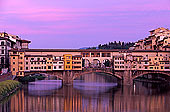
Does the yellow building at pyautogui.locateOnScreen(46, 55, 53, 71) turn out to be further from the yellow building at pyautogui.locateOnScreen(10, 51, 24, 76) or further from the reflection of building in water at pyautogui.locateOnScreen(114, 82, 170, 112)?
the reflection of building in water at pyautogui.locateOnScreen(114, 82, 170, 112)

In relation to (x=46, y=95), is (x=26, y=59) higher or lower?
higher

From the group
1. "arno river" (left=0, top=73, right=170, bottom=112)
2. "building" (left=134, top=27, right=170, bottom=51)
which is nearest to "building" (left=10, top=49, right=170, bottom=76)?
"building" (left=134, top=27, right=170, bottom=51)

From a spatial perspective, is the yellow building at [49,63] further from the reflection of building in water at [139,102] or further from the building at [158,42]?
the building at [158,42]

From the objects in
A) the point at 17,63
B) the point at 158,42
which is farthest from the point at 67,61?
the point at 158,42

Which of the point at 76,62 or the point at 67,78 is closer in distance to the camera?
the point at 67,78

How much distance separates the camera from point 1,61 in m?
53.1

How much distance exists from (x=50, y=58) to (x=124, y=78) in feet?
42.8

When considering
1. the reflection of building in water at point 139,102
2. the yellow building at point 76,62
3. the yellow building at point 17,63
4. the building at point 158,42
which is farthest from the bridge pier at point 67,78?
the building at point 158,42

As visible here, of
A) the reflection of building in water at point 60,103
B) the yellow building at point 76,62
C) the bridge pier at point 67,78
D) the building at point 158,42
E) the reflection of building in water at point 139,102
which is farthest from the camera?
the building at point 158,42

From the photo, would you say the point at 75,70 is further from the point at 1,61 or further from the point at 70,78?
the point at 1,61

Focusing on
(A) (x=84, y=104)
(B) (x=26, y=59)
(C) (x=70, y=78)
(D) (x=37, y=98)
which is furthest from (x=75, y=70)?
(A) (x=84, y=104)

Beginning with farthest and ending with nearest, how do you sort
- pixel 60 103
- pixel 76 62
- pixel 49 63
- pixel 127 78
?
pixel 127 78
pixel 76 62
pixel 49 63
pixel 60 103

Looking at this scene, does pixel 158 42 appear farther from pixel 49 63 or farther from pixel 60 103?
pixel 60 103

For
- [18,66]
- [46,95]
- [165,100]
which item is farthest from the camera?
[18,66]
